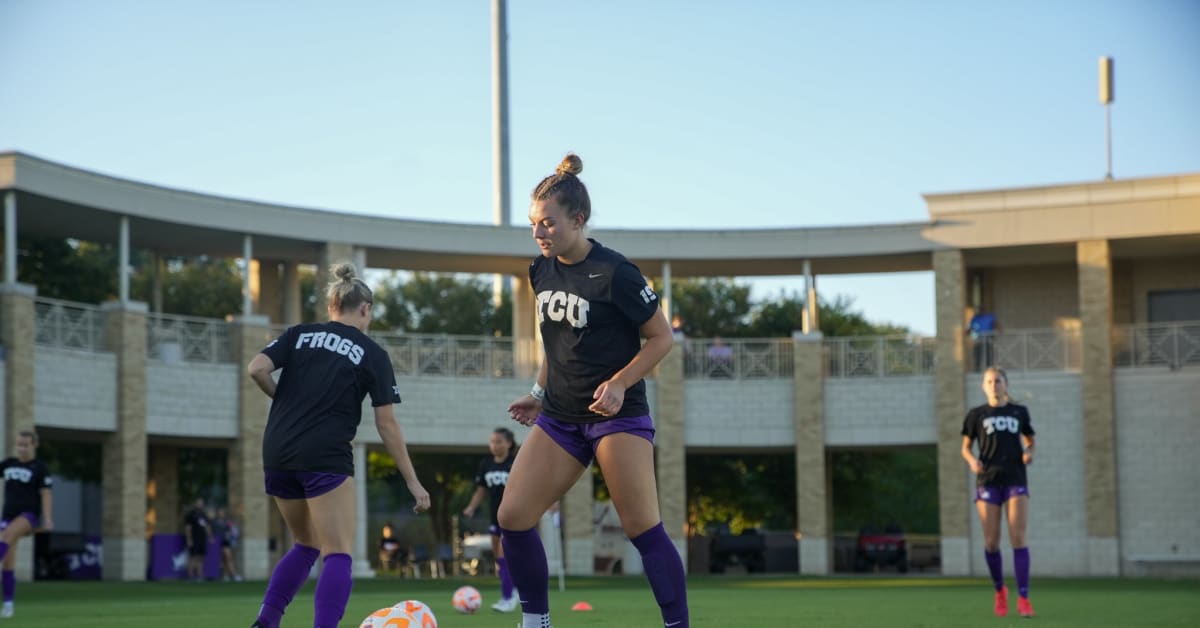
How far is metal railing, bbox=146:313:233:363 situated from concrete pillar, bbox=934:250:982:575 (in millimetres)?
17666

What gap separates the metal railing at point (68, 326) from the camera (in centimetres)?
3212

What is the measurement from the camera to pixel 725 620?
1364 cm

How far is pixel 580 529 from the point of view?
38.7 m

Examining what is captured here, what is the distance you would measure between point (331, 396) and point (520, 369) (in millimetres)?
31148

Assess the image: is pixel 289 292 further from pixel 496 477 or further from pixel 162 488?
pixel 496 477

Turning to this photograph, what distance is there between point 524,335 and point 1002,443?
2825 centimetres

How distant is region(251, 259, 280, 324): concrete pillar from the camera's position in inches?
1587

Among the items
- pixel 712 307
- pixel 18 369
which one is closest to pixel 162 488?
pixel 18 369

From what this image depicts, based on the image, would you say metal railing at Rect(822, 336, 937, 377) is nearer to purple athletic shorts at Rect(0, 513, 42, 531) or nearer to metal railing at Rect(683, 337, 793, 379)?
metal railing at Rect(683, 337, 793, 379)

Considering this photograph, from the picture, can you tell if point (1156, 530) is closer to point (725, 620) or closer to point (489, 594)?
point (489, 594)

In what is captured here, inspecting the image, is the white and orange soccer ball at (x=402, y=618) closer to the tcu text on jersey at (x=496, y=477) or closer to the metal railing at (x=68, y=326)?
the tcu text on jersey at (x=496, y=477)

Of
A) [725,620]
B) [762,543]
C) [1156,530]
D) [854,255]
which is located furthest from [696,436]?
[725,620]

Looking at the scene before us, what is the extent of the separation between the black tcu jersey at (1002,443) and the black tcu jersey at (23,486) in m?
9.13

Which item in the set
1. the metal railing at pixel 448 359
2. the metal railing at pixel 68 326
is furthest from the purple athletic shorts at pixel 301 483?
the metal railing at pixel 448 359
